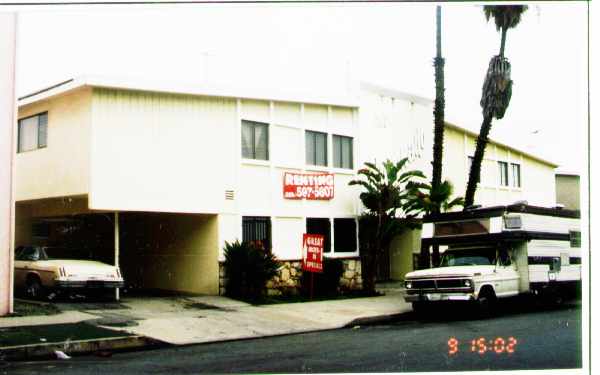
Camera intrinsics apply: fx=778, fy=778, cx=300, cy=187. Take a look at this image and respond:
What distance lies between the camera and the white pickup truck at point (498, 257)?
15.9 metres

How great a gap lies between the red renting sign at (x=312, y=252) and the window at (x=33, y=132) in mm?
6734

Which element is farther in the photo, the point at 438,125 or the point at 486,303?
the point at 438,125

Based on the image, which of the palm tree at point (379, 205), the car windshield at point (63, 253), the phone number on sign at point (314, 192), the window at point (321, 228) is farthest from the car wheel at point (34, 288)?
the palm tree at point (379, 205)

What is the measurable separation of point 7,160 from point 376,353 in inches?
318

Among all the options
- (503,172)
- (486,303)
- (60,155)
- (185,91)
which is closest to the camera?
(486,303)

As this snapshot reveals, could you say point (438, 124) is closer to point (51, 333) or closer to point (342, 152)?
point (342, 152)

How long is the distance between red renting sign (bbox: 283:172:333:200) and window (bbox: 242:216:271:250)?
96cm

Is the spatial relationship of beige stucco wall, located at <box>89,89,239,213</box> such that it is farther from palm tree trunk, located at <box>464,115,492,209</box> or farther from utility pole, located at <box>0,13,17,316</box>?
palm tree trunk, located at <box>464,115,492,209</box>

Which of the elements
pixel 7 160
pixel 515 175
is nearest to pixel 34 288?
pixel 7 160

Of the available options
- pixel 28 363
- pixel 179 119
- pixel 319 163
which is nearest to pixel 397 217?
pixel 319 163

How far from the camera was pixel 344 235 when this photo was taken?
2178cm

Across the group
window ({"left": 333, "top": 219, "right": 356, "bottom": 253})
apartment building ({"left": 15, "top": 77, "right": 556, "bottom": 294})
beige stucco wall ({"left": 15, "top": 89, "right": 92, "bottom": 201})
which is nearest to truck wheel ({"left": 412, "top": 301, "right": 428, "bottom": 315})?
apartment building ({"left": 15, "top": 77, "right": 556, "bottom": 294})

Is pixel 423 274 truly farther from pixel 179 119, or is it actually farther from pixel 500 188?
pixel 500 188

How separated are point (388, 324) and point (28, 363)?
25.0ft
